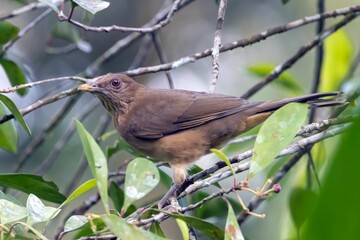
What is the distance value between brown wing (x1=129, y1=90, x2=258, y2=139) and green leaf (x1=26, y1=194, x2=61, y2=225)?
2043 millimetres

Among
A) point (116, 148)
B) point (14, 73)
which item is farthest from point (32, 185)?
point (116, 148)

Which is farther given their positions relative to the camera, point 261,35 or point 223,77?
point 223,77

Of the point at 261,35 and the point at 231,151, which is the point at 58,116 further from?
the point at 261,35

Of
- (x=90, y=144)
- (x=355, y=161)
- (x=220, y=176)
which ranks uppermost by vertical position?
(x=355, y=161)

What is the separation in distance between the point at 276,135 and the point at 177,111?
218 centimetres

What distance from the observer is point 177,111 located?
416cm

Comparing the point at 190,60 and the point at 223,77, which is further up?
the point at 190,60

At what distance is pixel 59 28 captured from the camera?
182 inches

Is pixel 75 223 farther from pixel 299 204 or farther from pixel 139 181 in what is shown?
pixel 299 204

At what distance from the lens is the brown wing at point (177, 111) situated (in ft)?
12.7

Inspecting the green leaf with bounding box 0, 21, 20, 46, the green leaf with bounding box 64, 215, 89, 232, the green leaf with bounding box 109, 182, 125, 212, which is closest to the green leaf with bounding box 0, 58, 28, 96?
the green leaf with bounding box 0, 21, 20, 46

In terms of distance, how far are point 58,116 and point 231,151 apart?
1.23 meters

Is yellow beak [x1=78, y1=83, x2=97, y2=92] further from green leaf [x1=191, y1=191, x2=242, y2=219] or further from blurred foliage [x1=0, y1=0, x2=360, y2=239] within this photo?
green leaf [x1=191, y1=191, x2=242, y2=219]

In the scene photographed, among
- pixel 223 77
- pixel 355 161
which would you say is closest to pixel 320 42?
pixel 355 161
